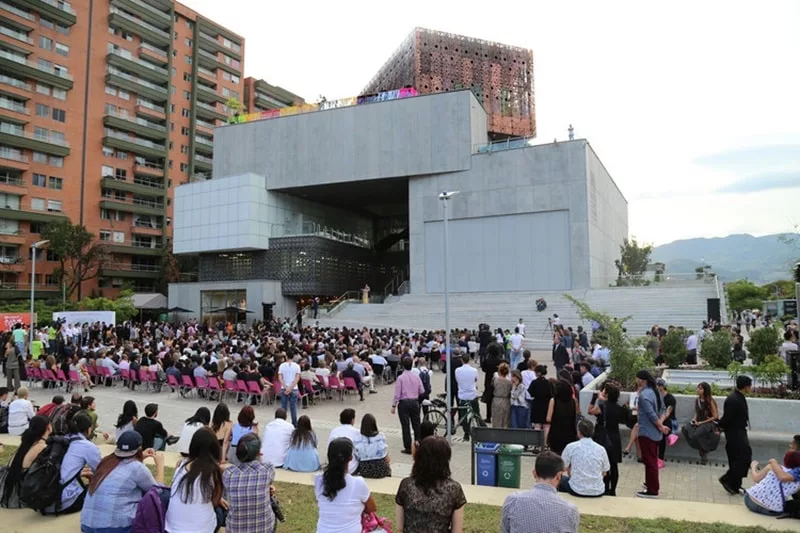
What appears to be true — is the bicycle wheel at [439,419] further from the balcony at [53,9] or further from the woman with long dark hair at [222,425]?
the balcony at [53,9]

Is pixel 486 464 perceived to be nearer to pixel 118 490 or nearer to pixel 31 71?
pixel 118 490

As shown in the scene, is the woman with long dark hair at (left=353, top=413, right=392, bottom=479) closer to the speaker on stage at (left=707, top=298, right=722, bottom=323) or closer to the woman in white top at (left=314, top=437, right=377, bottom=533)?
the woman in white top at (left=314, top=437, right=377, bottom=533)

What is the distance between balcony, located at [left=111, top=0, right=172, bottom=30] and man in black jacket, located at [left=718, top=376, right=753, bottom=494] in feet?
228

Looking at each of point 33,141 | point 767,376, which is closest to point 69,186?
point 33,141

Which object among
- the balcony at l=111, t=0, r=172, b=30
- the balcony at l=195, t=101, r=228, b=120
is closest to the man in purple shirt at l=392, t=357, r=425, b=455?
the balcony at l=111, t=0, r=172, b=30

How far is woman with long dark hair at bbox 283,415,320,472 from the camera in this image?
789 centimetres

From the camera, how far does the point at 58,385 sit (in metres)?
18.9

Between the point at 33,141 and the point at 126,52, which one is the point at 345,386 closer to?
the point at 33,141

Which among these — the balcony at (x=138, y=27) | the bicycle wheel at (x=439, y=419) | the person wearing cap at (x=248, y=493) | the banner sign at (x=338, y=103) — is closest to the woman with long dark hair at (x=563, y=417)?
the bicycle wheel at (x=439, y=419)

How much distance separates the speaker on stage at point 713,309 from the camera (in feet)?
92.6

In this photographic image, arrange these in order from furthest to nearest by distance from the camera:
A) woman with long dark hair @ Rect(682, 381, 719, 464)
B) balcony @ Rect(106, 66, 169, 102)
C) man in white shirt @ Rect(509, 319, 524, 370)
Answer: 1. balcony @ Rect(106, 66, 169, 102)
2. man in white shirt @ Rect(509, 319, 524, 370)
3. woman with long dark hair @ Rect(682, 381, 719, 464)

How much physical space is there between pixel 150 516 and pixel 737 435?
7.38 m

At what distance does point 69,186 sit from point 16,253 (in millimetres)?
8310

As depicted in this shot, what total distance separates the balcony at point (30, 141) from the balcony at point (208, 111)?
671 inches
